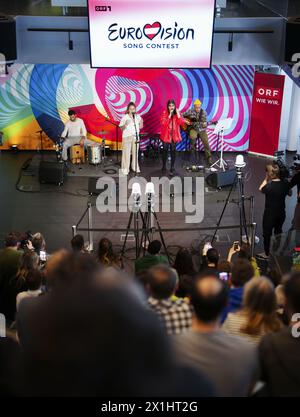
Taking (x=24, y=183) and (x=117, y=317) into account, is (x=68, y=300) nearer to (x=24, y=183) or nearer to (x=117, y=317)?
(x=117, y=317)

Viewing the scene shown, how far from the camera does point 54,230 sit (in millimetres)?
8477

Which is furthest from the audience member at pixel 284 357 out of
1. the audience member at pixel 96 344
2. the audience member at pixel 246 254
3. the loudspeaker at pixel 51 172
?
the loudspeaker at pixel 51 172

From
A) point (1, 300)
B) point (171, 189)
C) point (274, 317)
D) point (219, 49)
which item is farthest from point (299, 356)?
point (219, 49)

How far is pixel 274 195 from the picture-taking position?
23.3 ft

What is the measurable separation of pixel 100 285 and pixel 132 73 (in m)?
10.3

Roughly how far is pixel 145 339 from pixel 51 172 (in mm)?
8981

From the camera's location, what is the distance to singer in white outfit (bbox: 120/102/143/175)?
34.6ft

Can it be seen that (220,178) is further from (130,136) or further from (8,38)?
(8,38)

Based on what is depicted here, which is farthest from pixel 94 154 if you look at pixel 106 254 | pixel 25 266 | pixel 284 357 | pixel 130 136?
pixel 284 357

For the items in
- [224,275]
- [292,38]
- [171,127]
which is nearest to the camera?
[224,275]

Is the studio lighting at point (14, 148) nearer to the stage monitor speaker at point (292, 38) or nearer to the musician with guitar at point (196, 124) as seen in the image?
the musician with guitar at point (196, 124)

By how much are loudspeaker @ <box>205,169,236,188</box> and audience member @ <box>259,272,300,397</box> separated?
7.29m

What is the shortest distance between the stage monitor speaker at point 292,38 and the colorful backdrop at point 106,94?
2.59m

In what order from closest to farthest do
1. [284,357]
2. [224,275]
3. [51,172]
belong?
1. [284,357]
2. [224,275]
3. [51,172]
